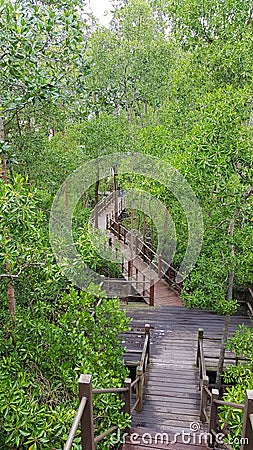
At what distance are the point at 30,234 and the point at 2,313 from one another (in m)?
0.83

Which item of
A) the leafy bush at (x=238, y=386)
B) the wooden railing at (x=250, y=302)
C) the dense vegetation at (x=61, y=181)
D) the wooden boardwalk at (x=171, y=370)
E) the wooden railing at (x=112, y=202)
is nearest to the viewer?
the dense vegetation at (x=61, y=181)

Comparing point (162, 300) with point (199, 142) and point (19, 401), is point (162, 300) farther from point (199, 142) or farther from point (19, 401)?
point (19, 401)

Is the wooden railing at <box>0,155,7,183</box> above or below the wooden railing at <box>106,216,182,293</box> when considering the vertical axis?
above

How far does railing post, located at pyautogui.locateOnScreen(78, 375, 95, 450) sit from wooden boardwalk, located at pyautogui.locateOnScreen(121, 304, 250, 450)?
2478 millimetres

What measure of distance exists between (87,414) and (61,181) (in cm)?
407

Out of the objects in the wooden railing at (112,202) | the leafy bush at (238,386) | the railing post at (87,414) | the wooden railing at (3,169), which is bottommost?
the leafy bush at (238,386)

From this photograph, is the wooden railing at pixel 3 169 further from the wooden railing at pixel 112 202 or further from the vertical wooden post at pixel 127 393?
the wooden railing at pixel 112 202

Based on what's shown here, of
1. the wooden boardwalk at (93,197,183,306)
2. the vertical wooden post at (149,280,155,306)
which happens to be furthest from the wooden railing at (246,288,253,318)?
the vertical wooden post at (149,280,155,306)

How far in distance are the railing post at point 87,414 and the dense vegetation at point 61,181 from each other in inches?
22.8

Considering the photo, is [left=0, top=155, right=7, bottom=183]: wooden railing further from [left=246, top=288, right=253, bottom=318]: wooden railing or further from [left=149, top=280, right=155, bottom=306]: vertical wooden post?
[left=246, top=288, right=253, bottom=318]: wooden railing

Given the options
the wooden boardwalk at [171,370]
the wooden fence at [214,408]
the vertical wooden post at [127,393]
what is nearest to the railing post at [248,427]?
the wooden fence at [214,408]

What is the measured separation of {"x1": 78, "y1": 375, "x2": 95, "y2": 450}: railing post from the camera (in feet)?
6.45

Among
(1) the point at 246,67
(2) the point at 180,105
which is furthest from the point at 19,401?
(2) the point at 180,105

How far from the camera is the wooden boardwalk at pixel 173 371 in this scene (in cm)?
453
